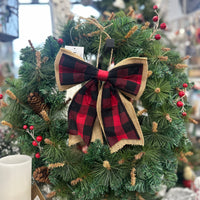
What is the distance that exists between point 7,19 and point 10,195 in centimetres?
57

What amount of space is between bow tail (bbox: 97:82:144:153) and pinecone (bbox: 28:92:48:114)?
0.18 metres

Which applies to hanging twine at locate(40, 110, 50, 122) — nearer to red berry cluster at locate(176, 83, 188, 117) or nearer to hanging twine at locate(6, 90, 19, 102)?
hanging twine at locate(6, 90, 19, 102)

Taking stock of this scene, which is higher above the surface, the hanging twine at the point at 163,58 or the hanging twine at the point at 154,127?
the hanging twine at the point at 163,58

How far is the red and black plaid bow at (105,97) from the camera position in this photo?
0.50 meters

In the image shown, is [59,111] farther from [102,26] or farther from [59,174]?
[102,26]

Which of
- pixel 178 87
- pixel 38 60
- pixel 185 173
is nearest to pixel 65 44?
pixel 38 60

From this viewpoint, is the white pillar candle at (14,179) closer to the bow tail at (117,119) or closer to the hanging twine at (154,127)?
the bow tail at (117,119)

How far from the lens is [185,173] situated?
3.71 feet

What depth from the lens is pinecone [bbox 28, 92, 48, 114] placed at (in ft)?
1.85

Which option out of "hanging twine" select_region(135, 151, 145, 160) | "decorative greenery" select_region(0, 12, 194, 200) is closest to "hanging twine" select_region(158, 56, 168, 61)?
"decorative greenery" select_region(0, 12, 194, 200)

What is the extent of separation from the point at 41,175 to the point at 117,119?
29 centimetres

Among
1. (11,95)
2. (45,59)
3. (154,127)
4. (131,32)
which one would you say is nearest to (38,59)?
(45,59)

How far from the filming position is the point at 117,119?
0.53 m

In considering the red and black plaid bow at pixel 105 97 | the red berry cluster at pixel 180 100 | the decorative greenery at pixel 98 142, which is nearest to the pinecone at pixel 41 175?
the decorative greenery at pixel 98 142
